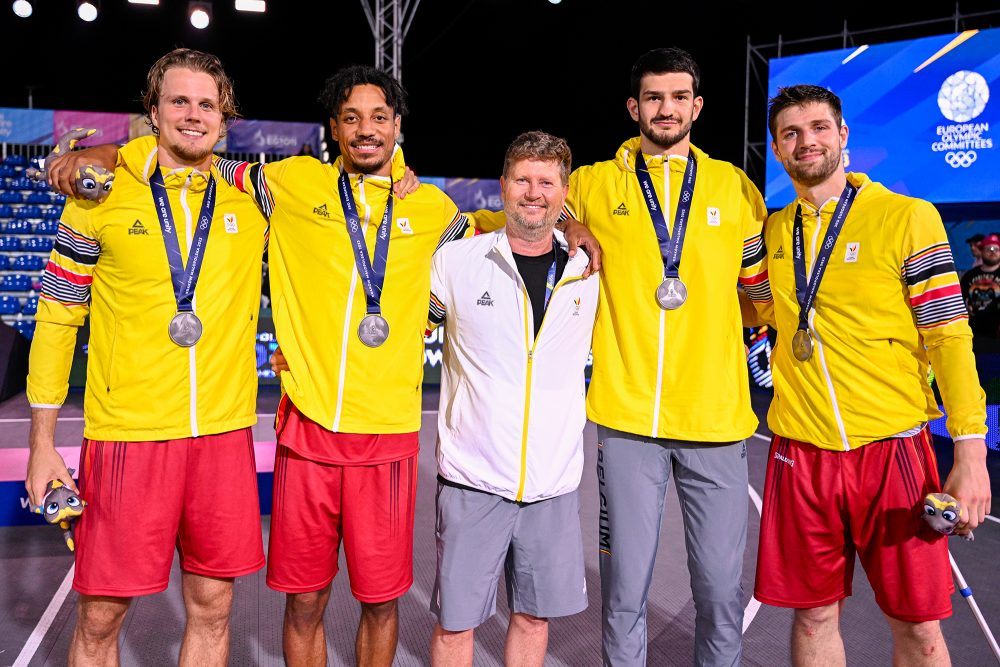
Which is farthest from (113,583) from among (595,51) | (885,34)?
(595,51)

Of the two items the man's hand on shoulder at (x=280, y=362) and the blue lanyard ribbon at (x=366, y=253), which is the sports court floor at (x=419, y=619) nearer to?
the man's hand on shoulder at (x=280, y=362)

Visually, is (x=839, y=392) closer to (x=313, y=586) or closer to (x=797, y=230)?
(x=797, y=230)

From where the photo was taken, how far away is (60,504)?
7.95 feet

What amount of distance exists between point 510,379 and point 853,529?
1254 millimetres

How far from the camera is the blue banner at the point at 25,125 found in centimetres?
1484

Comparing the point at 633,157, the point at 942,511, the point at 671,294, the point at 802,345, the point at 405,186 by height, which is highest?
the point at 633,157

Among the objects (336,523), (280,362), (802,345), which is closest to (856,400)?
(802,345)

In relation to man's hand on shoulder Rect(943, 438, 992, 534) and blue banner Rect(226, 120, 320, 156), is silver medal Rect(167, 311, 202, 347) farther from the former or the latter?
blue banner Rect(226, 120, 320, 156)

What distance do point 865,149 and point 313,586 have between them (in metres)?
10.8

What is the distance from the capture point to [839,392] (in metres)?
2.62

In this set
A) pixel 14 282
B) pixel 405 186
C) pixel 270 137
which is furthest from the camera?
pixel 270 137

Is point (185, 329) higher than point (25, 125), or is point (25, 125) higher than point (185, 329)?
point (25, 125)

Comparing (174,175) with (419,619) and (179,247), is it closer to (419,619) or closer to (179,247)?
(179,247)

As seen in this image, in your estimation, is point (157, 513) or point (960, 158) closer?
point (157, 513)
